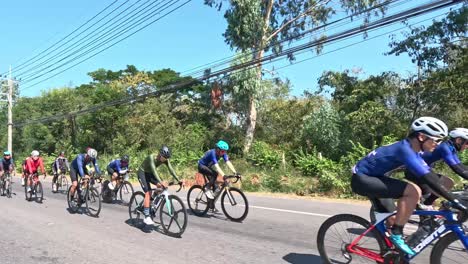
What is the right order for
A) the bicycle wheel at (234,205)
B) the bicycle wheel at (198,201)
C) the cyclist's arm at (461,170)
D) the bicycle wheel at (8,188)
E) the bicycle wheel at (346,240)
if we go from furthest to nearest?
the bicycle wheel at (8,188) < the bicycle wheel at (198,201) < the bicycle wheel at (234,205) < the cyclist's arm at (461,170) < the bicycle wheel at (346,240)

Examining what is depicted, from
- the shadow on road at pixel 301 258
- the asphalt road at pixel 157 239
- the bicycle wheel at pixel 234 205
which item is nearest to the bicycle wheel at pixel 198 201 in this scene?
the asphalt road at pixel 157 239

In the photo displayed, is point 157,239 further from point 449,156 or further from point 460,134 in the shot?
point 460,134

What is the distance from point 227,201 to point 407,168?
609 cm

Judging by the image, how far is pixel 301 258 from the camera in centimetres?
708

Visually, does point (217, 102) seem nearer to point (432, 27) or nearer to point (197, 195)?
point (432, 27)

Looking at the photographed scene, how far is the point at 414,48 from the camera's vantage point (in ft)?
72.0

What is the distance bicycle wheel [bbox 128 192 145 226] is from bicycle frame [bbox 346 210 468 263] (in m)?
5.40

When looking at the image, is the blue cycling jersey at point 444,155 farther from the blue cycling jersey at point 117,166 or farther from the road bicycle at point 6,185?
the road bicycle at point 6,185

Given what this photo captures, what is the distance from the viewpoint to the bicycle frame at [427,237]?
515cm

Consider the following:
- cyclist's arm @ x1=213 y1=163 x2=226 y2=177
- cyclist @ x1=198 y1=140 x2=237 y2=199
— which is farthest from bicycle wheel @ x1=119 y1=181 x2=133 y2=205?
cyclist's arm @ x1=213 y1=163 x2=226 y2=177

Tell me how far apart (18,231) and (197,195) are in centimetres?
406

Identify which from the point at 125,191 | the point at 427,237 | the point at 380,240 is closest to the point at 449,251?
the point at 427,237

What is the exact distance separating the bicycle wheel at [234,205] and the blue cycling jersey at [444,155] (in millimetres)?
4558

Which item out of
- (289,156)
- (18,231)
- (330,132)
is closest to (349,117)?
(330,132)
